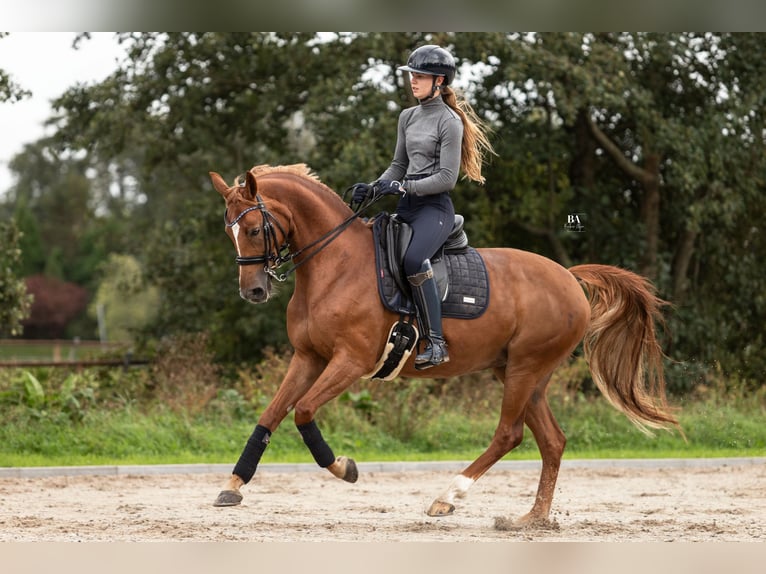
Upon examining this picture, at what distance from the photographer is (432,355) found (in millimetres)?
7953

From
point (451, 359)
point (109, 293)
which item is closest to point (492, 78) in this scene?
point (451, 359)

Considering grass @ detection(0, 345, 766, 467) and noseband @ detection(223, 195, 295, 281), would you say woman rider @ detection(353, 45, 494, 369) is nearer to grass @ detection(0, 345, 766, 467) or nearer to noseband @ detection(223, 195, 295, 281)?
noseband @ detection(223, 195, 295, 281)

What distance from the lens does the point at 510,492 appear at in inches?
435

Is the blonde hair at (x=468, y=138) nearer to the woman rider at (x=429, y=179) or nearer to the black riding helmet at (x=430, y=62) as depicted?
the woman rider at (x=429, y=179)

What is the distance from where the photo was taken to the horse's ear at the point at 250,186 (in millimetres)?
7406

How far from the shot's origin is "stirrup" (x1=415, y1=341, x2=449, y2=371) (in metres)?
7.95

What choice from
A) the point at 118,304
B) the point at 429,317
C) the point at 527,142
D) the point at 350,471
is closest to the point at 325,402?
the point at 350,471

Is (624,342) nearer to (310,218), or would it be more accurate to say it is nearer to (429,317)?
(429,317)

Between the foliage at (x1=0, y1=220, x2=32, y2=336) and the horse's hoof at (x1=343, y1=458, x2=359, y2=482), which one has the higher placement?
the foliage at (x1=0, y1=220, x2=32, y2=336)

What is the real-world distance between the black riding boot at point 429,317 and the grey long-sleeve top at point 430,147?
0.58m

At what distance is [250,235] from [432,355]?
62.4 inches

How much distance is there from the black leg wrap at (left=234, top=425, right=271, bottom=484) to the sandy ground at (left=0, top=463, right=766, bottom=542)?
0.45 m

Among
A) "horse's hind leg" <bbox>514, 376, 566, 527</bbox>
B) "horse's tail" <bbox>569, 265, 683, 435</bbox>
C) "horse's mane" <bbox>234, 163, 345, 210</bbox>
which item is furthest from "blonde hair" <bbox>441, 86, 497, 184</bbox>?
"horse's hind leg" <bbox>514, 376, 566, 527</bbox>

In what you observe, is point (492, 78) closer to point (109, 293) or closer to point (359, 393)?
point (359, 393)
